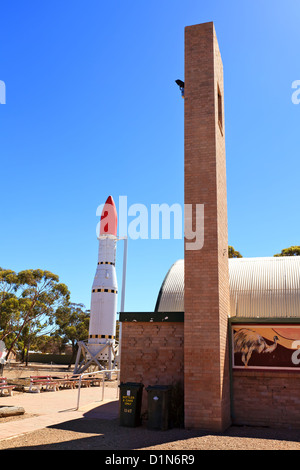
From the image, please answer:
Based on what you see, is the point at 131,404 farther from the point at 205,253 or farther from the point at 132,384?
the point at 205,253

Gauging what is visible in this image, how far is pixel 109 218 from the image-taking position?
30.7 m

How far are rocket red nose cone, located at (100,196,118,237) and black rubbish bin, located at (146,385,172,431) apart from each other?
67.8 ft

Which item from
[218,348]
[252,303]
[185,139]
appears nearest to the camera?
[218,348]

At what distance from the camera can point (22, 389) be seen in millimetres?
18766

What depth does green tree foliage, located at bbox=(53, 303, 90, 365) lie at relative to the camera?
55.5 m

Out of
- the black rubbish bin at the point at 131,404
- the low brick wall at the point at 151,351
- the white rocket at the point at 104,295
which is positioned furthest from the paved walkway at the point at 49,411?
the white rocket at the point at 104,295

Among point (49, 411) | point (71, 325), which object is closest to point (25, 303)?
point (71, 325)

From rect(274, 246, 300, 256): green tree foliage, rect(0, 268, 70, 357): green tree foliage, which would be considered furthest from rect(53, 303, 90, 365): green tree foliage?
rect(274, 246, 300, 256): green tree foliage

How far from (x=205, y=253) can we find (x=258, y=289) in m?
5.68

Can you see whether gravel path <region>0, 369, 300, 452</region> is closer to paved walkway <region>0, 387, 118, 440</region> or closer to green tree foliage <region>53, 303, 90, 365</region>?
paved walkway <region>0, 387, 118, 440</region>

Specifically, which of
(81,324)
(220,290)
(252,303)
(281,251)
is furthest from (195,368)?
(81,324)
